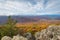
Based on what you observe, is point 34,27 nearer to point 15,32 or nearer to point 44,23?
point 44,23

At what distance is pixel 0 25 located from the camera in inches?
516

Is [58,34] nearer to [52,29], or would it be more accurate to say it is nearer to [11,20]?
[52,29]

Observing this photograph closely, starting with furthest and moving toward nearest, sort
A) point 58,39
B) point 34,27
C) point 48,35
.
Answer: point 34,27 → point 48,35 → point 58,39

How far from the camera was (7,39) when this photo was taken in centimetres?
930

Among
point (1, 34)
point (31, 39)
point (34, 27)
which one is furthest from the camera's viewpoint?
point (34, 27)

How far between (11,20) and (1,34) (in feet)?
3.82

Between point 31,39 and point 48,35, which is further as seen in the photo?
point 31,39

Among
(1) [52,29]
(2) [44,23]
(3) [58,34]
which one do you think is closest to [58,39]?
(3) [58,34]

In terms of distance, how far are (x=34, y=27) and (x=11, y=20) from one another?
279cm

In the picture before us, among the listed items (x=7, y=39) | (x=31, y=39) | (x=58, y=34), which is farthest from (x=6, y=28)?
(x=58, y=34)

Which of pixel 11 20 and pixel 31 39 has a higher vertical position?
pixel 11 20

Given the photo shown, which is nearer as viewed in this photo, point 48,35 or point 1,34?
point 48,35

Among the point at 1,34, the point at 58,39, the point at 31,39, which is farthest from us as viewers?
the point at 1,34

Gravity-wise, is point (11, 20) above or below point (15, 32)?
above
